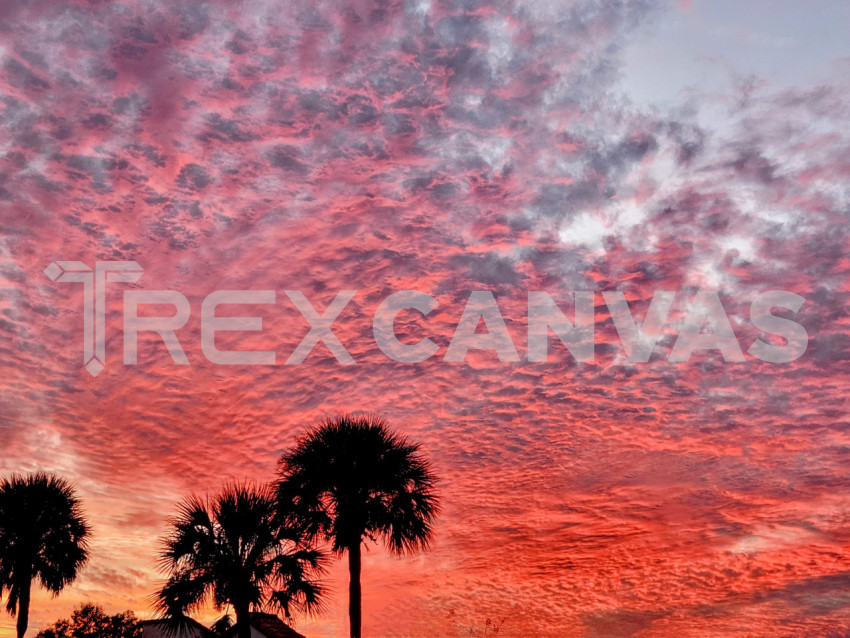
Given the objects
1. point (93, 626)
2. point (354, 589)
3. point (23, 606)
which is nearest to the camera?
point (354, 589)

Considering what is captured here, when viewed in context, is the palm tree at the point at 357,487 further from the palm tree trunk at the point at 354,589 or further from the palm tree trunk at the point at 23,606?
the palm tree trunk at the point at 23,606

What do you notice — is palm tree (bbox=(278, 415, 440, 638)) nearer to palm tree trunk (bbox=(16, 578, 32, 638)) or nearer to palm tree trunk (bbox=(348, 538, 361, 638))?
palm tree trunk (bbox=(348, 538, 361, 638))

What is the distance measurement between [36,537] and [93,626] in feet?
43.1

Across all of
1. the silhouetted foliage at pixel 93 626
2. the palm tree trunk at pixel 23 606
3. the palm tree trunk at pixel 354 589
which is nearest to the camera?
the palm tree trunk at pixel 354 589

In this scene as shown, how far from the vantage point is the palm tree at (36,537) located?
36.2m

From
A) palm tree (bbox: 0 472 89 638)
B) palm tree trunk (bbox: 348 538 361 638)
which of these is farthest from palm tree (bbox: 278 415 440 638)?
palm tree (bbox: 0 472 89 638)

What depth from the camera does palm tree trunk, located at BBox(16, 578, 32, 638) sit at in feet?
116

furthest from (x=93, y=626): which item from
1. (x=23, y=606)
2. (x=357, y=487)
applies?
(x=357, y=487)

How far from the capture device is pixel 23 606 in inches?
1403

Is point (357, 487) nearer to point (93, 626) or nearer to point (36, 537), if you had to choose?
point (36, 537)

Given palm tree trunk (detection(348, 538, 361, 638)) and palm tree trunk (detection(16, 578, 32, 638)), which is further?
palm tree trunk (detection(16, 578, 32, 638))

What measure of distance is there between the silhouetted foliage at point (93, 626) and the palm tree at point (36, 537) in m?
9.28

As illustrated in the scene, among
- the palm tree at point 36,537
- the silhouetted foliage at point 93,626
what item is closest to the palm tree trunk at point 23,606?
the palm tree at point 36,537

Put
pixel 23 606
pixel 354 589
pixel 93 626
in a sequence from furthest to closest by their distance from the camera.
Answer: pixel 93 626
pixel 23 606
pixel 354 589
